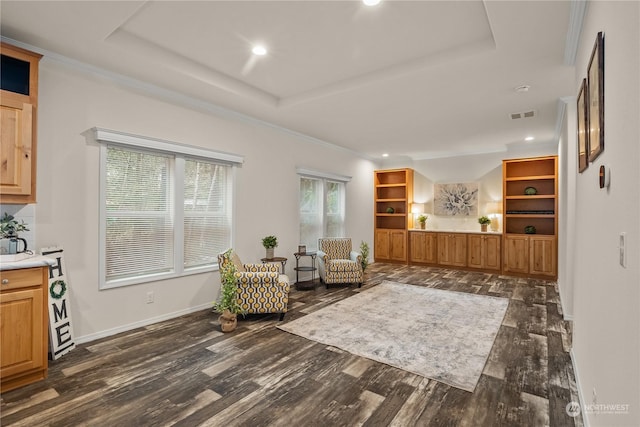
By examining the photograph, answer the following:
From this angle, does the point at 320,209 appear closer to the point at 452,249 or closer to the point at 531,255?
the point at 452,249

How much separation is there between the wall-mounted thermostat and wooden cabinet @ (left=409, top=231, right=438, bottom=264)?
595 cm

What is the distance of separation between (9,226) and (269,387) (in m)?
2.50

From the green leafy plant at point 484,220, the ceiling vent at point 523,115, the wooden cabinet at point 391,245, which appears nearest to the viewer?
the ceiling vent at point 523,115

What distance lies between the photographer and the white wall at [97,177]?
2.97 meters

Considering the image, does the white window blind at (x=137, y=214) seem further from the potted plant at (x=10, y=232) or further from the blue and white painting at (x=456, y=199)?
the blue and white painting at (x=456, y=199)

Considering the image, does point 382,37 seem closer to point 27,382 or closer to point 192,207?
point 192,207

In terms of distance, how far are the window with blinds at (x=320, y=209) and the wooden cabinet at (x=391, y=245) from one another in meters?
1.48

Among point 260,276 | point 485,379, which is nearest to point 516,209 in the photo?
point 485,379

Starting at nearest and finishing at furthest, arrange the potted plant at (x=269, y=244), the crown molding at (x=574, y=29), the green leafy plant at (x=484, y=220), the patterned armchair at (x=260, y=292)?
the crown molding at (x=574, y=29), the patterned armchair at (x=260, y=292), the potted plant at (x=269, y=244), the green leafy plant at (x=484, y=220)

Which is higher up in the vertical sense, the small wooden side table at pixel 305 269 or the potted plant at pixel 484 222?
the potted plant at pixel 484 222

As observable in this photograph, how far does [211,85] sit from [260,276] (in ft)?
7.42

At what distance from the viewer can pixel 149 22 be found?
261 cm

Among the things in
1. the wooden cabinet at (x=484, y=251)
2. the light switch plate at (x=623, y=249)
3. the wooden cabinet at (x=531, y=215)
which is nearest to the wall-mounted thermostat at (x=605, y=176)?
the light switch plate at (x=623, y=249)

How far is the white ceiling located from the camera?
241 cm
